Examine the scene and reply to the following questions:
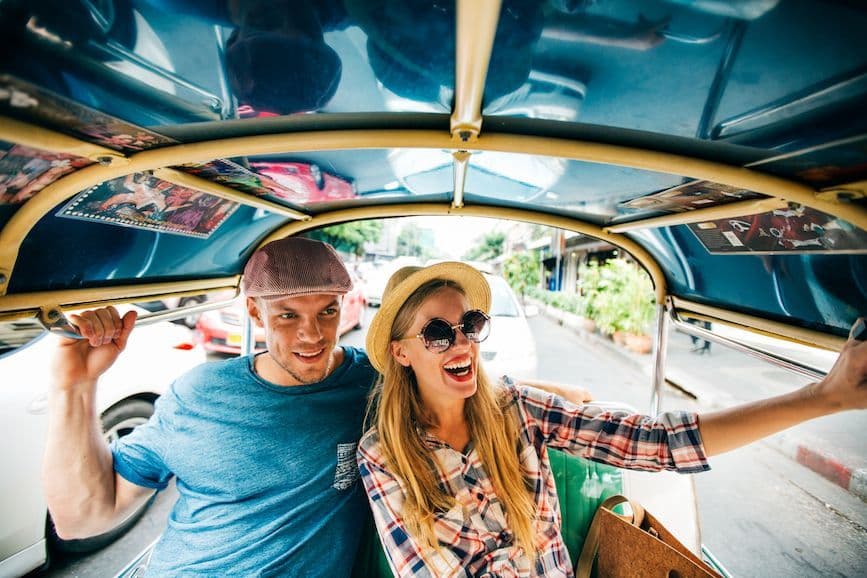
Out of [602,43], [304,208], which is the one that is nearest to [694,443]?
[602,43]

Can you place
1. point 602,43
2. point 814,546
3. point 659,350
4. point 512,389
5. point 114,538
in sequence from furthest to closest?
point 814,546 < point 114,538 < point 659,350 < point 512,389 < point 602,43

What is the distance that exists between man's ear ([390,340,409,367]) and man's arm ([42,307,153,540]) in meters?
1.05

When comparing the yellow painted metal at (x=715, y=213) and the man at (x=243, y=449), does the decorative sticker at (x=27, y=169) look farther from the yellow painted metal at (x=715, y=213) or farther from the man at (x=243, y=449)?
the yellow painted metal at (x=715, y=213)

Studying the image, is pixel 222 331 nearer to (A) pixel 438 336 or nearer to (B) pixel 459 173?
(A) pixel 438 336

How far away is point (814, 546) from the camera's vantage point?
3605mm

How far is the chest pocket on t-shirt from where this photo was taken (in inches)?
70.9

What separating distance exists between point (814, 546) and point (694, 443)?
3.44 m

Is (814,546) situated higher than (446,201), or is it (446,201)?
(446,201)

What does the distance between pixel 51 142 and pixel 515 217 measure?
196 centimetres

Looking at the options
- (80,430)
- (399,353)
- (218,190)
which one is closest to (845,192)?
(399,353)

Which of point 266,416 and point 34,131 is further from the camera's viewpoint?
point 266,416

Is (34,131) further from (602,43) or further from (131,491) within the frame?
(131,491)

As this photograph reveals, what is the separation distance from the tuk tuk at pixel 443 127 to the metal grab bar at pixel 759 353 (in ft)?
0.07

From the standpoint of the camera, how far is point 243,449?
1769 mm
